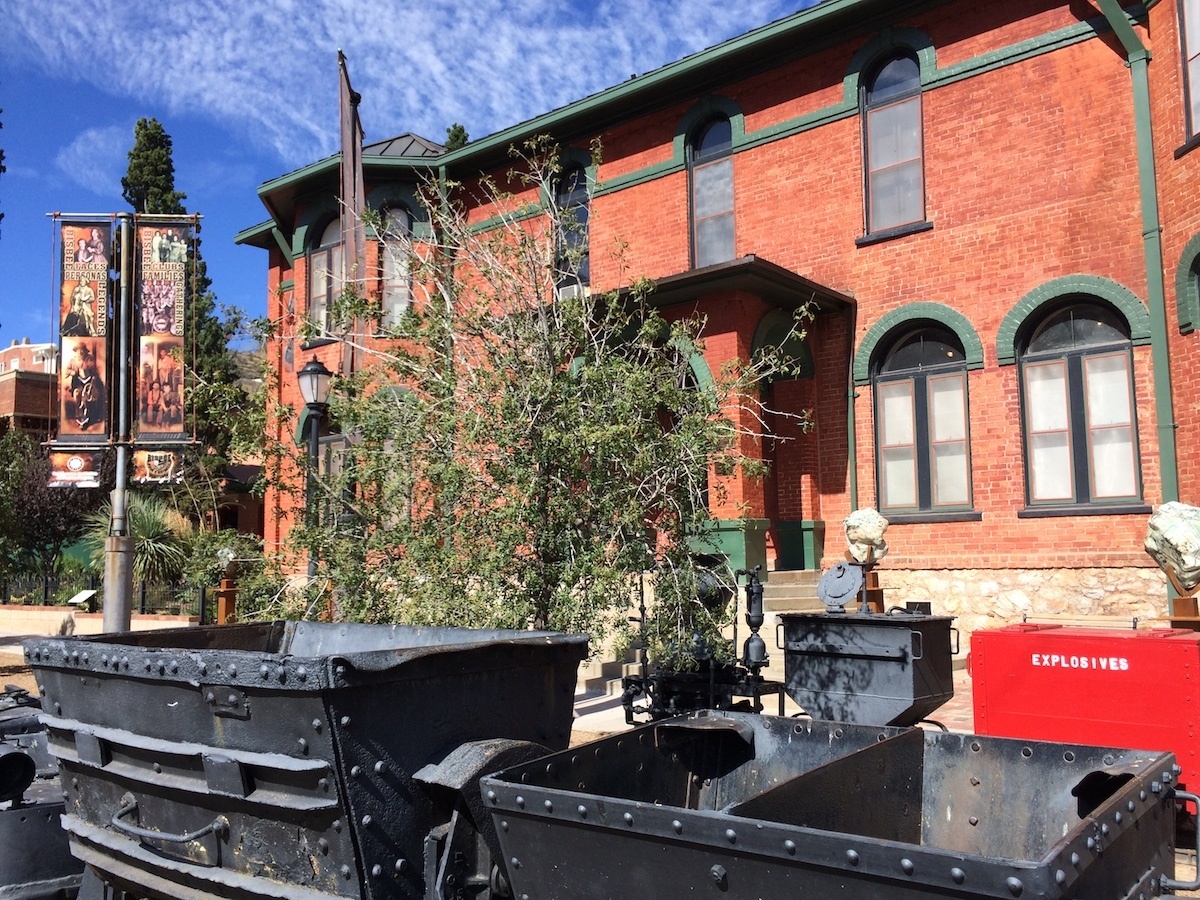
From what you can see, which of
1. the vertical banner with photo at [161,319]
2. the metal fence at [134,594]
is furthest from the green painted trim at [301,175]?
the metal fence at [134,594]

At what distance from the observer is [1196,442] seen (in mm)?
11688

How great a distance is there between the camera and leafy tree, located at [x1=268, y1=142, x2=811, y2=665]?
7344 millimetres

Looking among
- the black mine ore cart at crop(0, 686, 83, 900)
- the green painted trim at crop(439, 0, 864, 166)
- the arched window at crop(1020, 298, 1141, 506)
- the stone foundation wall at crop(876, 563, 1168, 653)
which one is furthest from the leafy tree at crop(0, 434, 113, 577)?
the black mine ore cart at crop(0, 686, 83, 900)

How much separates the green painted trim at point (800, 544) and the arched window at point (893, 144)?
4.50 metres

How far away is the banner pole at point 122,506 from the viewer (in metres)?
13.5

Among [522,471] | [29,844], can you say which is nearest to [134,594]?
[522,471]

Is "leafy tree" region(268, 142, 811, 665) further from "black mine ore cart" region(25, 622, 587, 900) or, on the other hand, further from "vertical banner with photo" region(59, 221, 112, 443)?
"vertical banner with photo" region(59, 221, 112, 443)

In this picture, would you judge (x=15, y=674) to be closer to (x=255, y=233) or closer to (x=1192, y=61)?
(x=255, y=233)

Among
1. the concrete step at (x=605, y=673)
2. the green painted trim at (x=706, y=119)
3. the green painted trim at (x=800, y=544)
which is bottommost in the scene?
the concrete step at (x=605, y=673)

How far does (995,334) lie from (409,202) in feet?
37.6

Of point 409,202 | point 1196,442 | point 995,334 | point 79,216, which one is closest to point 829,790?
point 1196,442

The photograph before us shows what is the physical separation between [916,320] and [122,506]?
1174 cm

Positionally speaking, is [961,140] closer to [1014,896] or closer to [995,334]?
[995,334]

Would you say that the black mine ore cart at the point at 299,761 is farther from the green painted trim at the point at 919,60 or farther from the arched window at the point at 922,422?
the green painted trim at the point at 919,60
